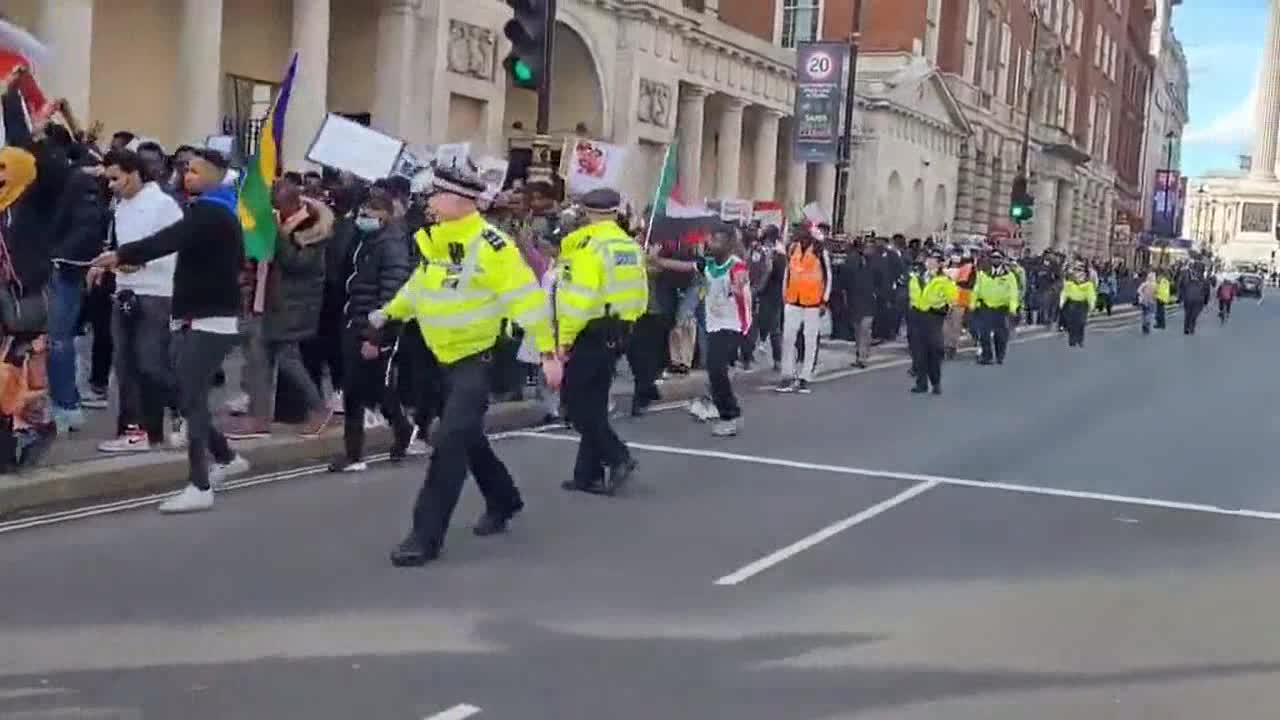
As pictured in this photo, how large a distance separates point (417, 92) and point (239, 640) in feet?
70.4

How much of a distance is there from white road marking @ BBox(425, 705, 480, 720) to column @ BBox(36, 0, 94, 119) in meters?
16.1

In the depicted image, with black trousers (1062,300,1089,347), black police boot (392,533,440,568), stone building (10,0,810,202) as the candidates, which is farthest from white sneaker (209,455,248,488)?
black trousers (1062,300,1089,347)

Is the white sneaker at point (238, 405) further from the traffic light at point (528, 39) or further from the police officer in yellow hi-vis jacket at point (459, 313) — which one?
the police officer in yellow hi-vis jacket at point (459, 313)

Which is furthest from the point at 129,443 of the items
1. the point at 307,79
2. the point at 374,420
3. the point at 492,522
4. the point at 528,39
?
the point at 307,79

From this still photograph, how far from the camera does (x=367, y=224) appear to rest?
1117 cm

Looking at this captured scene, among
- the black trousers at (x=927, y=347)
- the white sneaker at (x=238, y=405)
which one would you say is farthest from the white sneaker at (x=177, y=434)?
the black trousers at (x=927, y=347)

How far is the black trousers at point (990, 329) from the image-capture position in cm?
2591

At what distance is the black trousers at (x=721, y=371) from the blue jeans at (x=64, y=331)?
5100mm

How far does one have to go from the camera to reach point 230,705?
5.69 metres

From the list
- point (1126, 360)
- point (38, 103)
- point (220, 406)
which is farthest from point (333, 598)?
point (1126, 360)

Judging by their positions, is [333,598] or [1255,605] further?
[1255,605]

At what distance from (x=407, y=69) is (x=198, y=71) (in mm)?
4727

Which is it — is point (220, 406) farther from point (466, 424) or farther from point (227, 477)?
point (466, 424)

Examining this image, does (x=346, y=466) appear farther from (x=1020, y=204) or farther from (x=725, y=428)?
(x=1020, y=204)
